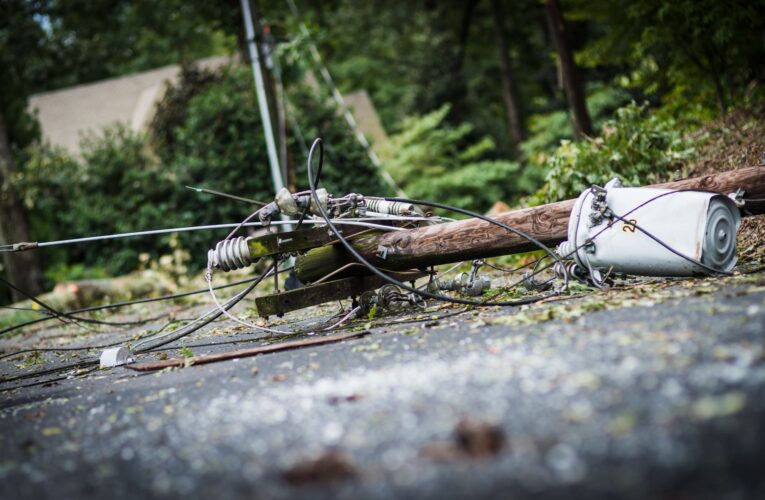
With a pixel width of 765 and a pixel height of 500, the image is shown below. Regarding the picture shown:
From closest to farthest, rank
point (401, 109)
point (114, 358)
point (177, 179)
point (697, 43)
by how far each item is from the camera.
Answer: point (114, 358)
point (697, 43)
point (177, 179)
point (401, 109)

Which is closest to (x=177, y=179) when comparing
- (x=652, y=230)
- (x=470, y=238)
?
(x=470, y=238)

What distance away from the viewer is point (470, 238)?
4.93 meters

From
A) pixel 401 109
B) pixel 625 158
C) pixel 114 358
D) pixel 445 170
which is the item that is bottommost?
pixel 114 358

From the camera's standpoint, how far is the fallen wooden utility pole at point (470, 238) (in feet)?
14.7

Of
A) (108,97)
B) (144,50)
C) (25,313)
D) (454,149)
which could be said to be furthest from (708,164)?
(144,50)

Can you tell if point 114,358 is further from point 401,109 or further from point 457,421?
point 401,109

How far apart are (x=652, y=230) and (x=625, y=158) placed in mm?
3752

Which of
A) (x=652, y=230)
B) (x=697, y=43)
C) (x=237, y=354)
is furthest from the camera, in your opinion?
(x=697, y=43)

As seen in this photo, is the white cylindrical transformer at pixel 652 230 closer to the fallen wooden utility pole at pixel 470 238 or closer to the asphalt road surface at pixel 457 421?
the fallen wooden utility pole at pixel 470 238

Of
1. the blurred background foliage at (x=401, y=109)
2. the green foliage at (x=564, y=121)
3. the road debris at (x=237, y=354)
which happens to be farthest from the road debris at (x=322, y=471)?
the green foliage at (x=564, y=121)

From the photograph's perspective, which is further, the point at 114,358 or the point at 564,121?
the point at 564,121

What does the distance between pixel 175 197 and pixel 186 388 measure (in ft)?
37.3

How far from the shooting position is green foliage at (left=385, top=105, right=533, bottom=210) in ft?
58.4

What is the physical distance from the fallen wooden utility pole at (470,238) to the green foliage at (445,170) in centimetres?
1229
